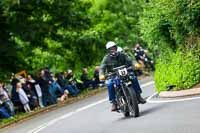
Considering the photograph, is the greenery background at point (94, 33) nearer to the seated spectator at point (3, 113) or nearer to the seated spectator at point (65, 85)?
the seated spectator at point (65, 85)

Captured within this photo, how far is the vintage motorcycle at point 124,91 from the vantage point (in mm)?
15805

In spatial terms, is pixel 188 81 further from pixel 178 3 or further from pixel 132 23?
pixel 132 23

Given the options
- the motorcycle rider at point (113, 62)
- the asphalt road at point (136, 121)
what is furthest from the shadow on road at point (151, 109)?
the motorcycle rider at point (113, 62)

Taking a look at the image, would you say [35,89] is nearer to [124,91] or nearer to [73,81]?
[73,81]

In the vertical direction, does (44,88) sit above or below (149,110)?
above

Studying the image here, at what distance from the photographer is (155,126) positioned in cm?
1359

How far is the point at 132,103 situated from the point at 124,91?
412mm

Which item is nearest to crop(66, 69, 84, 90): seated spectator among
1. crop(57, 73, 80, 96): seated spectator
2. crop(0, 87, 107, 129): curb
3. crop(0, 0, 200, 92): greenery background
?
crop(57, 73, 80, 96): seated spectator

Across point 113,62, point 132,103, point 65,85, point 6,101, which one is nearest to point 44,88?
point 65,85

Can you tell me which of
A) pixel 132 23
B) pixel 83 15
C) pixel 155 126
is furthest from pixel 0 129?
pixel 132 23

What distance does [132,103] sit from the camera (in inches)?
619

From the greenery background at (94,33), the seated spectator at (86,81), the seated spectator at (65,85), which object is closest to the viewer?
the greenery background at (94,33)

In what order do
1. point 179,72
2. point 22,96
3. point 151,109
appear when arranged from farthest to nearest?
1. point 22,96
2. point 179,72
3. point 151,109

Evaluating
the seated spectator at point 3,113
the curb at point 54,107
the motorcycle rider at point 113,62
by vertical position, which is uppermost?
the motorcycle rider at point 113,62
